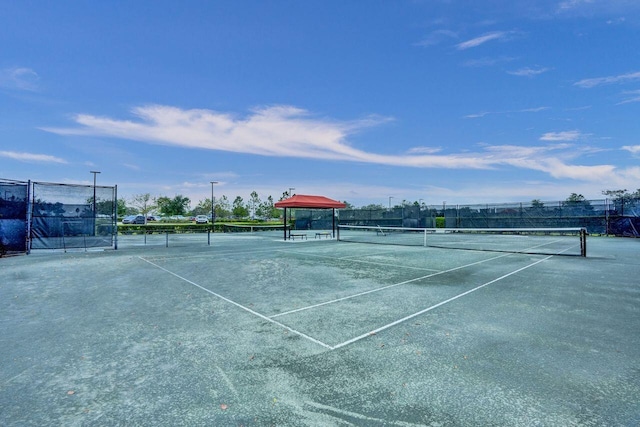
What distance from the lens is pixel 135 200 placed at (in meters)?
77.7

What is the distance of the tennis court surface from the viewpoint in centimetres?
286

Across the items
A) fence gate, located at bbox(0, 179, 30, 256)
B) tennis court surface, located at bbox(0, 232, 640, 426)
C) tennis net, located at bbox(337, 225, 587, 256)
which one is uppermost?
fence gate, located at bbox(0, 179, 30, 256)

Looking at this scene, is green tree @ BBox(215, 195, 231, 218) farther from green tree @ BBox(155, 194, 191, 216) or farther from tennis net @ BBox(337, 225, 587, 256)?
tennis net @ BBox(337, 225, 587, 256)

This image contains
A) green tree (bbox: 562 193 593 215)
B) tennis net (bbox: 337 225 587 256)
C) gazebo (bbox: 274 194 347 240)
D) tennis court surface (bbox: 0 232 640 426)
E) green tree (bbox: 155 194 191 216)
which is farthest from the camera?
green tree (bbox: 155 194 191 216)

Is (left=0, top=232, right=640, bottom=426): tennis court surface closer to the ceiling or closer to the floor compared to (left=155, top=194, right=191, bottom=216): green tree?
closer to the floor

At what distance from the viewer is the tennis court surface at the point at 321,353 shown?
9.38 feet

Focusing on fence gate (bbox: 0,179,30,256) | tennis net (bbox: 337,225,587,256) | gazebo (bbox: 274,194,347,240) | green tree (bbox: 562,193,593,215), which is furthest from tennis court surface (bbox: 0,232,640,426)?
green tree (bbox: 562,193,593,215)

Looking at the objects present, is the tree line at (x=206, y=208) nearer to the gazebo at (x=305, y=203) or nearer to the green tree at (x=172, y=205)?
the green tree at (x=172, y=205)

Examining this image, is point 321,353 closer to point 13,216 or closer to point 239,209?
point 13,216

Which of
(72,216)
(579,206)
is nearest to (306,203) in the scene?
(72,216)

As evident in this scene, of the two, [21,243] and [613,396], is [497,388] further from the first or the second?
[21,243]

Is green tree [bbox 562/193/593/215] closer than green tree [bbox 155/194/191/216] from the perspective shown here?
Yes

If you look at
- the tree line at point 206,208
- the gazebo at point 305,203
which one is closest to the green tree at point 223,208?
the tree line at point 206,208

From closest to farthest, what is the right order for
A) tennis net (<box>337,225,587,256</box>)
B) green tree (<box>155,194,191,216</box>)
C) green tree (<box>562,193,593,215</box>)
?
tennis net (<box>337,225,587,256</box>) → green tree (<box>562,193,593,215</box>) → green tree (<box>155,194,191,216</box>)
